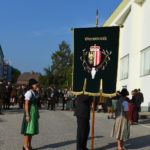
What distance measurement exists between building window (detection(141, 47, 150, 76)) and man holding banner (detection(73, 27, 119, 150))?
19.5 metres

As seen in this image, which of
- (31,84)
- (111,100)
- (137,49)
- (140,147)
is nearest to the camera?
(31,84)

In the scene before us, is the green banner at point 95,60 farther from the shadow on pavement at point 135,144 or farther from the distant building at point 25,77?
the distant building at point 25,77

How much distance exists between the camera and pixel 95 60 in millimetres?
9477

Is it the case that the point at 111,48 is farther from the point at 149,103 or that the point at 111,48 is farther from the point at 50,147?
the point at 149,103

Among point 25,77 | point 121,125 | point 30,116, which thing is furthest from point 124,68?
point 25,77

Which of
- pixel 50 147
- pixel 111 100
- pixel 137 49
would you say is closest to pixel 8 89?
pixel 111 100

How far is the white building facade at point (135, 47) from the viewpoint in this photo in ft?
95.8

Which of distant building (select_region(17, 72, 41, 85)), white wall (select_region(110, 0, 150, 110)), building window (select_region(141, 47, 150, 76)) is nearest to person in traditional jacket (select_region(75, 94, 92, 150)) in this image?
white wall (select_region(110, 0, 150, 110))

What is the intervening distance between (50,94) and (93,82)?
17.6 meters

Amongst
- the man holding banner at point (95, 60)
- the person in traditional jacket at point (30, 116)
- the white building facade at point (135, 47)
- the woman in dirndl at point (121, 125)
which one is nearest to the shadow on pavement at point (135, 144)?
the woman in dirndl at point (121, 125)

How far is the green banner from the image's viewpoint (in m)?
9.32

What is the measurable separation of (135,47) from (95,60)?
914 inches

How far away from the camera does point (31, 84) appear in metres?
9.12

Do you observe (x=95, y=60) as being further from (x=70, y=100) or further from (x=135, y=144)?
(x=70, y=100)
